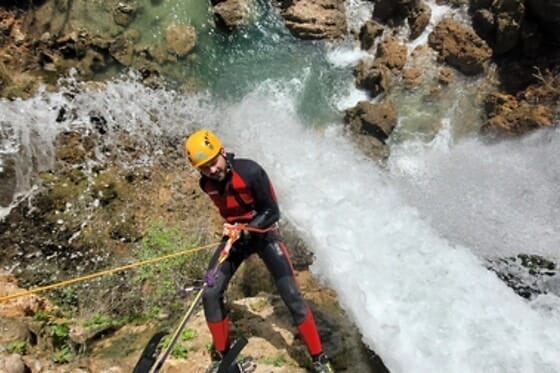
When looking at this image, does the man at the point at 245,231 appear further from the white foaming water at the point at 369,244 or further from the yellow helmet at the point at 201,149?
the white foaming water at the point at 369,244

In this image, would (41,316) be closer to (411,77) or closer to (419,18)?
(411,77)

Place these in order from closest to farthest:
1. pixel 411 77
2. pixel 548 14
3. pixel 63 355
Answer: pixel 63 355, pixel 548 14, pixel 411 77

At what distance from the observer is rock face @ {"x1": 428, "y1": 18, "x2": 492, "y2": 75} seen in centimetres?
1016

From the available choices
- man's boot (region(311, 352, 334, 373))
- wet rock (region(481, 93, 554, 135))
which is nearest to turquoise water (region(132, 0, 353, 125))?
wet rock (region(481, 93, 554, 135))

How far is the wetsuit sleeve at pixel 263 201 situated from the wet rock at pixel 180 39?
671 cm

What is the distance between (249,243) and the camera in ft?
16.3

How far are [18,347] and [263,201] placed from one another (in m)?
2.95

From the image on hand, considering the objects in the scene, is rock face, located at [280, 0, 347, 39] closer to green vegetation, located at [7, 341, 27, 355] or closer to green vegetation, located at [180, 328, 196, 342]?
green vegetation, located at [180, 328, 196, 342]

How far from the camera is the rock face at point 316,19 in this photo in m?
11.0

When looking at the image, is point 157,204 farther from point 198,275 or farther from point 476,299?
point 476,299

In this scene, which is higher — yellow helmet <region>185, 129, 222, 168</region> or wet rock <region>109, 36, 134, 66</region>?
yellow helmet <region>185, 129, 222, 168</region>

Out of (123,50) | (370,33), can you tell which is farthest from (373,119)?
(123,50)

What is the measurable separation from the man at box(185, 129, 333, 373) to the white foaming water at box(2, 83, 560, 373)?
1.39 m

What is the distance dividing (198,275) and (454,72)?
23.1ft
